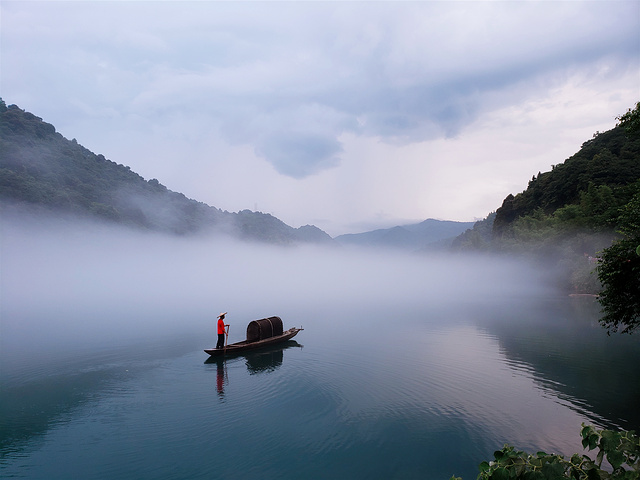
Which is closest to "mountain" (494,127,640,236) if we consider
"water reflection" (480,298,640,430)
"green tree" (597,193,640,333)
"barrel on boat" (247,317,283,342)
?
"water reflection" (480,298,640,430)

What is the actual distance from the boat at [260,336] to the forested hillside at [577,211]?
28559 mm

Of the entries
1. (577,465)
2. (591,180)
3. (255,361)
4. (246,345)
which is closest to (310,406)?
(255,361)

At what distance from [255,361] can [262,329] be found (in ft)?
14.4

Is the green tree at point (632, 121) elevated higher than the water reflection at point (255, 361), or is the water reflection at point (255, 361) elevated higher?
the green tree at point (632, 121)

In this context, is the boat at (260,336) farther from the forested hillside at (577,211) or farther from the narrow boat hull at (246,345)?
the forested hillside at (577,211)

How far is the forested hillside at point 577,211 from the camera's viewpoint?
71062mm

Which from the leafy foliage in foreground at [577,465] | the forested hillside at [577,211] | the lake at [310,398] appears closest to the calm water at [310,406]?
the lake at [310,398]

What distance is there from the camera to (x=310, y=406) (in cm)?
1914

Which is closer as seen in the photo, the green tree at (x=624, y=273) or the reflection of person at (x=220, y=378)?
the green tree at (x=624, y=273)

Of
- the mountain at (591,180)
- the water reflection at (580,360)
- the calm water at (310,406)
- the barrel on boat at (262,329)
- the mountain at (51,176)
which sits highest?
the mountain at (51,176)

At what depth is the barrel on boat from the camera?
109 ft

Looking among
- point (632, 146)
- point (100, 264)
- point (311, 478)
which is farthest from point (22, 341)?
point (632, 146)

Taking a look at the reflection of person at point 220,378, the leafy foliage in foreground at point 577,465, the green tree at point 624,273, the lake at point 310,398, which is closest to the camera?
the leafy foliage in foreground at point 577,465

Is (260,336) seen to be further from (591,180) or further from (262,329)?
(591,180)
